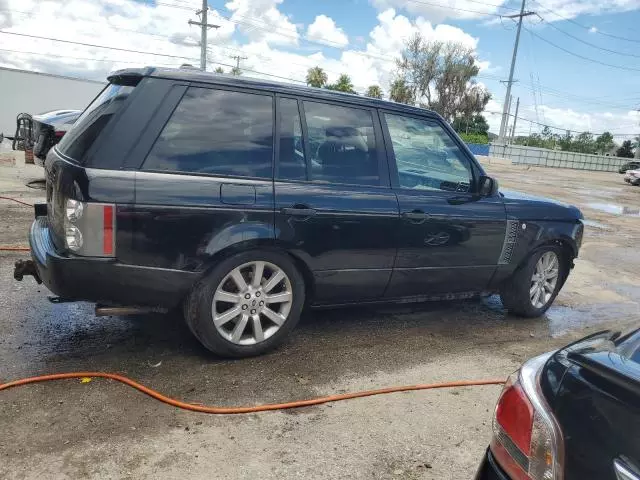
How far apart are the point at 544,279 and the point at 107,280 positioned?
3.94 m

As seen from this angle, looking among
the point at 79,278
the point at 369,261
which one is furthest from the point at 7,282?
the point at 369,261

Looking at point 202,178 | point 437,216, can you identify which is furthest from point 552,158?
point 202,178

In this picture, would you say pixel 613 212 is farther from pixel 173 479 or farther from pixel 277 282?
pixel 173 479

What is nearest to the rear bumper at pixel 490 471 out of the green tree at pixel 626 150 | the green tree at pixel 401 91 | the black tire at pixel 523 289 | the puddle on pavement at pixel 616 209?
the black tire at pixel 523 289

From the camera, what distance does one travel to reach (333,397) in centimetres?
A: 333

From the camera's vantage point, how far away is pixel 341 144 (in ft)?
13.1

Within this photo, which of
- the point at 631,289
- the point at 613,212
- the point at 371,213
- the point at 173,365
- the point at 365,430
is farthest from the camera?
the point at 613,212

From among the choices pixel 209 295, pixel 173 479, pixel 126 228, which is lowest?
pixel 173 479

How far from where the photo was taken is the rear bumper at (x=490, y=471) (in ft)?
5.52

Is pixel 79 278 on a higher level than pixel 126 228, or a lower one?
lower

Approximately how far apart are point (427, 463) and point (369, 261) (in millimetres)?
1565

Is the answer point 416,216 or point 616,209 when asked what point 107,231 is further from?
point 616,209

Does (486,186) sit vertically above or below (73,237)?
above

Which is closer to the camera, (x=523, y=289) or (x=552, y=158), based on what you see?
(x=523, y=289)
